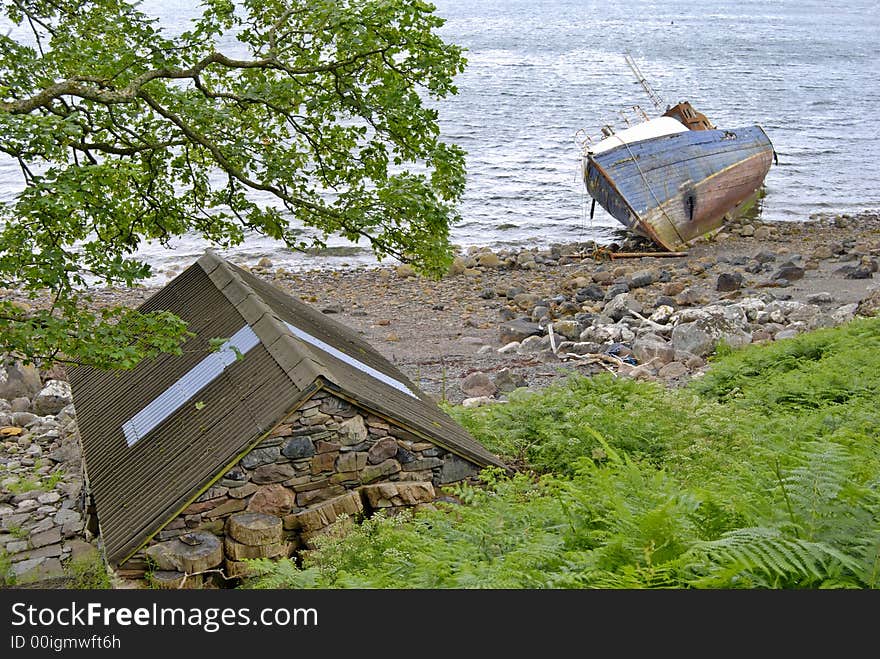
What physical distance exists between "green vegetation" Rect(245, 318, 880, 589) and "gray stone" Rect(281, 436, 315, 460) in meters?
1.05

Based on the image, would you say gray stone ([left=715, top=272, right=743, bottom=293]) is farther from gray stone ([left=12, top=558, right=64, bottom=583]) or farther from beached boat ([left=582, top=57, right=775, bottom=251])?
gray stone ([left=12, top=558, right=64, bottom=583])

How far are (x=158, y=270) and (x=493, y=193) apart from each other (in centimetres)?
1764

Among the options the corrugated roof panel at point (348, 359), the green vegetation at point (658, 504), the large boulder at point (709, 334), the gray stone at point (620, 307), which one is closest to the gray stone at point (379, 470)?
the green vegetation at point (658, 504)

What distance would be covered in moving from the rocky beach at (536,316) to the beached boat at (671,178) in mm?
1000

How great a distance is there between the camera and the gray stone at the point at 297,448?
903 cm

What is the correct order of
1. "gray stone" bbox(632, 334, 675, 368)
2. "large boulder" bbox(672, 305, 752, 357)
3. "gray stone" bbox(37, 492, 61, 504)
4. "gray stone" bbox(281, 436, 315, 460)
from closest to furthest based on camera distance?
1. "gray stone" bbox(281, 436, 315, 460)
2. "gray stone" bbox(37, 492, 61, 504)
3. "gray stone" bbox(632, 334, 675, 368)
4. "large boulder" bbox(672, 305, 752, 357)

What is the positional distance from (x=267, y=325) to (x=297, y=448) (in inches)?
93.3

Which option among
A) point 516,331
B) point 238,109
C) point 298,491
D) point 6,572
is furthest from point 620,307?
point 6,572

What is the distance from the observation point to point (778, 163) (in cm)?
4878

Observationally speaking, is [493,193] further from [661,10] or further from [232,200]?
[661,10]

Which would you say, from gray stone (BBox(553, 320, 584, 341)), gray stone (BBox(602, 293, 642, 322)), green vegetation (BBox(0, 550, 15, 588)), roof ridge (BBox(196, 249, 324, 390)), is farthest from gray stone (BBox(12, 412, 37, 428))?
gray stone (BBox(602, 293, 642, 322))

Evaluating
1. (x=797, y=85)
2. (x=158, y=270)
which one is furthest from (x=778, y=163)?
(x=158, y=270)

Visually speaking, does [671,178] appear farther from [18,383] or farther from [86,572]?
[86,572]

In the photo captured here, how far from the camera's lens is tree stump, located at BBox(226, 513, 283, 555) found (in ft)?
28.5
